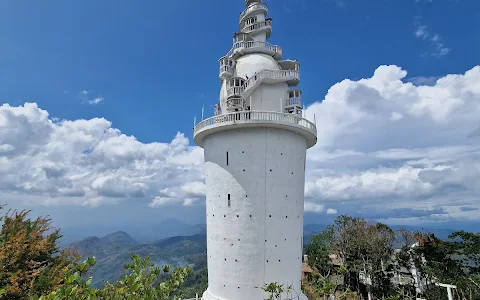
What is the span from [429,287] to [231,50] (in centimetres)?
2421

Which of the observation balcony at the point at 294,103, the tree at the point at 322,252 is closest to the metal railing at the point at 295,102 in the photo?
the observation balcony at the point at 294,103

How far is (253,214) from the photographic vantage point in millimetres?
16531

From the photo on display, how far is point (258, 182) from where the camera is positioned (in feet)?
54.9

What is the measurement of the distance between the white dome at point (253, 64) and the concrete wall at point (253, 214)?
5.13 m

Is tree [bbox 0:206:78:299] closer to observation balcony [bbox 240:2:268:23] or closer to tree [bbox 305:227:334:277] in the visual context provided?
observation balcony [bbox 240:2:268:23]

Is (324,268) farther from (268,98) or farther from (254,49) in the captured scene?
(254,49)

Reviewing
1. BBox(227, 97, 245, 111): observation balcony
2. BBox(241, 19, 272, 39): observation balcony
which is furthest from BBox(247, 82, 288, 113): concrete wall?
BBox(241, 19, 272, 39): observation balcony

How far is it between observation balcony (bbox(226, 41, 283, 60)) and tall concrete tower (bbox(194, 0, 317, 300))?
273cm

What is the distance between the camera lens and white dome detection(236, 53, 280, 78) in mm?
20000

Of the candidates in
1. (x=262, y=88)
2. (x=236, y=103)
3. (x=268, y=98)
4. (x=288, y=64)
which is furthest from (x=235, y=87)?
(x=288, y=64)

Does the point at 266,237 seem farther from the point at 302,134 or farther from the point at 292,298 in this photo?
Answer: the point at 302,134

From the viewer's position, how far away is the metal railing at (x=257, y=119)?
16.7 m

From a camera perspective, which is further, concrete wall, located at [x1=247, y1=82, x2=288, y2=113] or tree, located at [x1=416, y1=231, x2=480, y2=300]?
tree, located at [x1=416, y1=231, x2=480, y2=300]

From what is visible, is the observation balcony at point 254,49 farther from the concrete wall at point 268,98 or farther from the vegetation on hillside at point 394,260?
the vegetation on hillside at point 394,260
